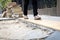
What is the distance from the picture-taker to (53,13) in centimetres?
702

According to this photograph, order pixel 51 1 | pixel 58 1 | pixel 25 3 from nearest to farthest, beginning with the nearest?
pixel 25 3
pixel 58 1
pixel 51 1

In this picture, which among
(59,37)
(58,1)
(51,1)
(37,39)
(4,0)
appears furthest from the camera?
(4,0)

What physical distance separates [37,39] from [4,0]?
8.35 m

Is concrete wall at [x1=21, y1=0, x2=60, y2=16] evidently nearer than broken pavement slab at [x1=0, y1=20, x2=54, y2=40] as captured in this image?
No

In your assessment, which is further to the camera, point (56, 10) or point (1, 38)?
point (56, 10)

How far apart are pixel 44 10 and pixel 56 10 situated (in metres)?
1.32

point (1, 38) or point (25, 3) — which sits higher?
point (25, 3)

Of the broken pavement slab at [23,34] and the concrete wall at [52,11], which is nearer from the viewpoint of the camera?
the broken pavement slab at [23,34]

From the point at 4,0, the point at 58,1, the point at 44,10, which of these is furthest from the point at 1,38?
the point at 4,0

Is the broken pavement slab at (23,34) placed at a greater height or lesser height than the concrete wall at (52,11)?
greater

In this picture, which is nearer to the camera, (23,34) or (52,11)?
(23,34)

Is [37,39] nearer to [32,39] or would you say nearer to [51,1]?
[32,39]

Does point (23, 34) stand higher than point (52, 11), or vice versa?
point (23, 34)

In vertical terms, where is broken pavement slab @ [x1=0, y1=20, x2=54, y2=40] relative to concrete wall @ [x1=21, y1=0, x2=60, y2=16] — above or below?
above
